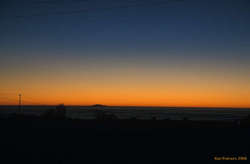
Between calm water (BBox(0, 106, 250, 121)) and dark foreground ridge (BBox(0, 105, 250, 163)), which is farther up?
dark foreground ridge (BBox(0, 105, 250, 163))

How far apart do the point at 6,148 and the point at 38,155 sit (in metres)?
2.12

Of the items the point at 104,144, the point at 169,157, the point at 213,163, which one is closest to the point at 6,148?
the point at 104,144

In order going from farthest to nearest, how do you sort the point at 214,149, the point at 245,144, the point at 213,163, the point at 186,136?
the point at 186,136 < the point at 245,144 < the point at 214,149 < the point at 213,163

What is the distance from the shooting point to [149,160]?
27.1 feet

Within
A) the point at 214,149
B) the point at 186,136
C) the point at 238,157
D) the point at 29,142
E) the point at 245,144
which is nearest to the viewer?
the point at 238,157

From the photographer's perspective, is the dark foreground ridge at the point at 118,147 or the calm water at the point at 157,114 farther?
the calm water at the point at 157,114

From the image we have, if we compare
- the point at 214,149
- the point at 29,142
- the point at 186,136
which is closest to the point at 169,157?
the point at 214,149

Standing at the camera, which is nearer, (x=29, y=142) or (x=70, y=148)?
(x=70, y=148)

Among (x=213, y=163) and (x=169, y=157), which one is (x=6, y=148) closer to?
(x=169, y=157)

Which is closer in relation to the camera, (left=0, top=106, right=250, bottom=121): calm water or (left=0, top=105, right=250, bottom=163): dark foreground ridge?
(left=0, top=105, right=250, bottom=163): dark foreground ridge

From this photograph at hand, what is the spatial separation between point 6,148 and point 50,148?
194cm

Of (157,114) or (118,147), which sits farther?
(157,114)

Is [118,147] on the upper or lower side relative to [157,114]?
upper

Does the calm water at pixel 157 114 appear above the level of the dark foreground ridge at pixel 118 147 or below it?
below
